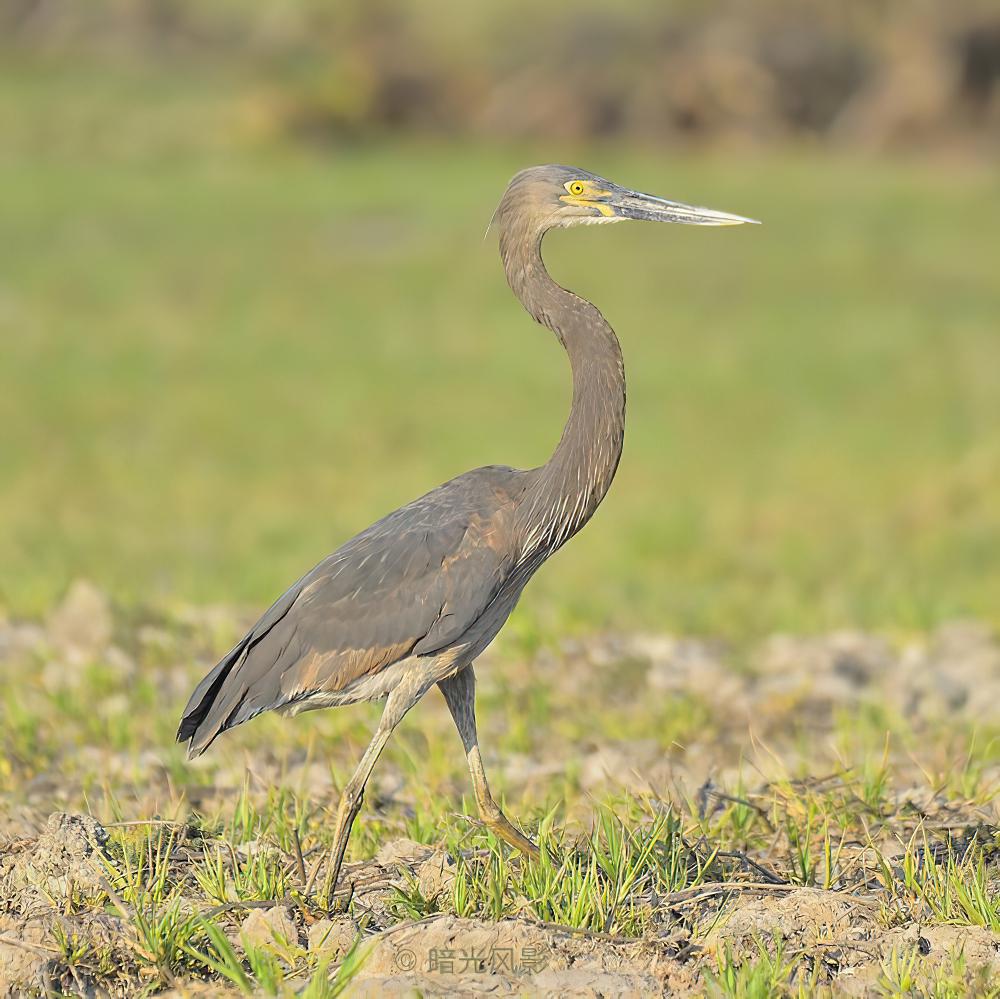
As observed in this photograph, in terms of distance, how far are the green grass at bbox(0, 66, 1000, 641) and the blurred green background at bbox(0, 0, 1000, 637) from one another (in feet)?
0.19

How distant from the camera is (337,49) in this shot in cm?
3528

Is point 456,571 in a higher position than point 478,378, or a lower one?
higher

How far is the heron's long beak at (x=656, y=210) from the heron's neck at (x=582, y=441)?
0.36m

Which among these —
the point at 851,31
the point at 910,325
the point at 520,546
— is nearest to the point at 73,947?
the point at 520,546

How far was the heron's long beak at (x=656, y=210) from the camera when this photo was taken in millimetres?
5375

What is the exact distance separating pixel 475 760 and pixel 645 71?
29499 millimetres

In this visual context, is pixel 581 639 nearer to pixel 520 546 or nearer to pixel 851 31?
pixel 520 546

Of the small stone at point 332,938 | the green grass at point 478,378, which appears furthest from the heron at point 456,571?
the green grass at point 478,378

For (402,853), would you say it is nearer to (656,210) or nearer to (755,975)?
(755,975)

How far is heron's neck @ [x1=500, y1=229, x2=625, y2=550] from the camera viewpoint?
5.28m

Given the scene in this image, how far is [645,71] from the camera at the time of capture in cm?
3319

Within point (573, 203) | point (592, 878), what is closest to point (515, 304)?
Result: point (573, 203)

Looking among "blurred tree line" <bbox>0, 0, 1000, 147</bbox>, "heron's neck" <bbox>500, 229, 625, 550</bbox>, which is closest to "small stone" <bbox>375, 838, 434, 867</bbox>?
Result: "heron's neck" <bbox>500, 229, 625, 550</bbox>

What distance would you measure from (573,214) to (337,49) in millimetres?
31286
